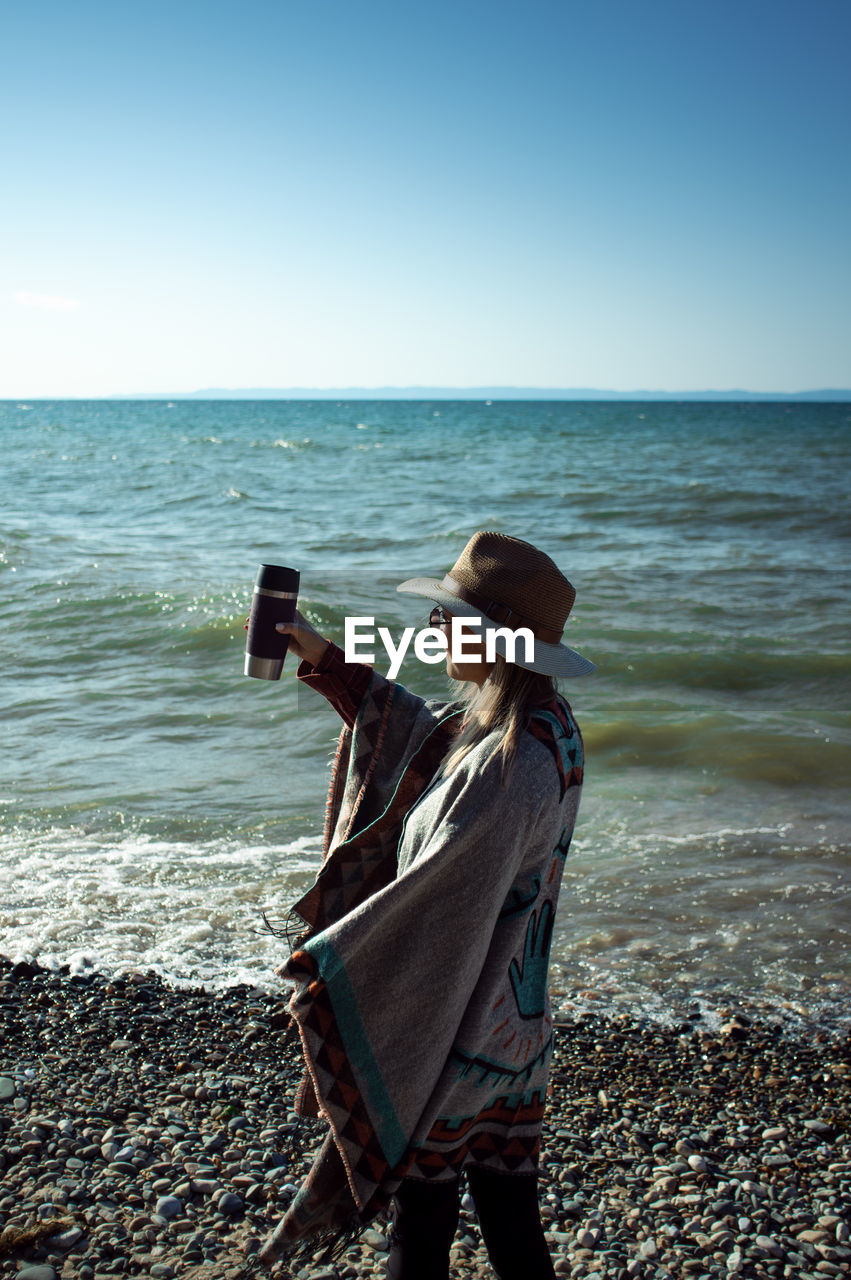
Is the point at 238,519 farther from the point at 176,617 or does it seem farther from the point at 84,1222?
the point at 84,1222

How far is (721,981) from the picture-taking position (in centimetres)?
543

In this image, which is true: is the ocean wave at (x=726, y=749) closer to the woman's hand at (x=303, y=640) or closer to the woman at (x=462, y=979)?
the woman's hand at (x=303, y=640)

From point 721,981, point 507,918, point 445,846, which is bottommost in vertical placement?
point 721,981

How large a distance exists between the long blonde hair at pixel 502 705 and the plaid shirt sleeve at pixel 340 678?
1.80 ft

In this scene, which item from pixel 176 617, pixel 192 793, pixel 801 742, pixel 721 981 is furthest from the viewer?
pixel 176 617

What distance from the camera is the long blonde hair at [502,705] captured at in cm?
224

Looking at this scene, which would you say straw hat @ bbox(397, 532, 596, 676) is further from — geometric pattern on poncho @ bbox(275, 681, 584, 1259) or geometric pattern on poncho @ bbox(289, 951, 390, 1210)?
geometric pattern on poncho @ bbox(289, 951, 390, 1210)

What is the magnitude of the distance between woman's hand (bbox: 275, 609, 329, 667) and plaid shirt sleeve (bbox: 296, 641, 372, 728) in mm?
17

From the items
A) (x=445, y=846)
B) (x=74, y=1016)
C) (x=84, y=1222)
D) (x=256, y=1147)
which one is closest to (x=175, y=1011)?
(x=74, y=1016)

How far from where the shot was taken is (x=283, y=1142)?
3.80 m

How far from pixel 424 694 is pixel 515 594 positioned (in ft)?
28.1

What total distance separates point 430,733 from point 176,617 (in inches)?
453

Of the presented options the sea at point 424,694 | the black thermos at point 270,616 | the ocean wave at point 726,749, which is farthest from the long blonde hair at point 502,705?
the ocean wave at point 726,749

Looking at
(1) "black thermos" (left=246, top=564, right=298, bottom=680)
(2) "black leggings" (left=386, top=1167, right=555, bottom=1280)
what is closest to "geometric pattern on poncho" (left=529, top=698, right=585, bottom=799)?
(1) "black thermos" (left=246, top=564, right=298, bottom=680)
